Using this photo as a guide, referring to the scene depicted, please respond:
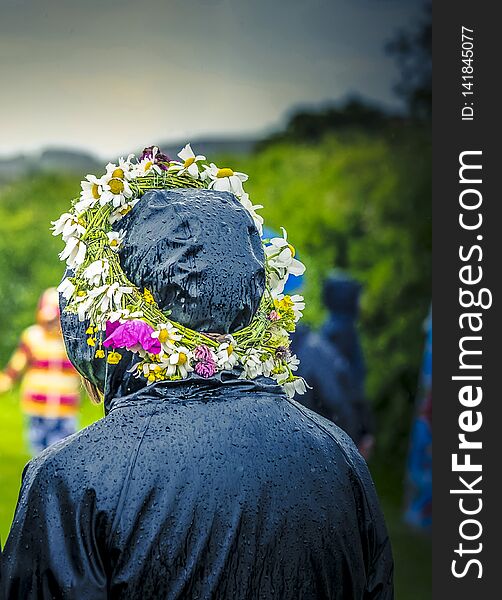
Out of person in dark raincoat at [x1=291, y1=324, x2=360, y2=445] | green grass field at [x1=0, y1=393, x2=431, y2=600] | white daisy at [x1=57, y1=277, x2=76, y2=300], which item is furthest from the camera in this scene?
green grass field at [x1=0, y1=393, x2=431, y2=600]

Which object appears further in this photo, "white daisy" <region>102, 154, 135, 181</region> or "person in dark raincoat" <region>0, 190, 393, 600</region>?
"white daisy" <region>102, 154, 135, 181</region>

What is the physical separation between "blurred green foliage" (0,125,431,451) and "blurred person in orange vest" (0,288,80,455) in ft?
1.37

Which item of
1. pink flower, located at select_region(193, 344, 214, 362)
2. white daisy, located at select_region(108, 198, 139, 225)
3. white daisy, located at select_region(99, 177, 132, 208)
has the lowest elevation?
pink flower, located at select_region(193, 344, 214, 362)

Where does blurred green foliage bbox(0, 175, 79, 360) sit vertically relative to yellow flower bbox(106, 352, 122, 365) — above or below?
above

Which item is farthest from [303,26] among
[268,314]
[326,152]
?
[268,314]

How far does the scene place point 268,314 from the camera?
204 cm

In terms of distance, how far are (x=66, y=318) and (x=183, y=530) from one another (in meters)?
0.44

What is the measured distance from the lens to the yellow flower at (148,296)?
189cm

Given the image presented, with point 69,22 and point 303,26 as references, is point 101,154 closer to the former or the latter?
point 69,22

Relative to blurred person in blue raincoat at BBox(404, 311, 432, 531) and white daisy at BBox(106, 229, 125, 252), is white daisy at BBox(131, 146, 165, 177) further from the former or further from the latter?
blurred person in blue raincoat at BBox(404, 311, 432, 531)

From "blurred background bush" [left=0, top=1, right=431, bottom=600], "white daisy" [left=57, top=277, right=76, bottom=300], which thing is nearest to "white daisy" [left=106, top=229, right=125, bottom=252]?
"white daisy" [left=57, top=277, right=76, bottom=300]

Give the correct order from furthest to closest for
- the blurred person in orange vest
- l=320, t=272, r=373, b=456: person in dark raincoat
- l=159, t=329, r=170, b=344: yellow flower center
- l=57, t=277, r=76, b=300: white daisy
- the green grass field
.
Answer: the blurred person in orange vest < the green grass field < l=320, t=272, r=373, b=456: person in dark raincoat < l=57, t=277, r=76, b=300: white daisy < l=159, t=329, r=170, b=344: yellow flower center

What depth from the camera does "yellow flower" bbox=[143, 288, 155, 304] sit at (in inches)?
74.3

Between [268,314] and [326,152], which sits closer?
[268,314]
